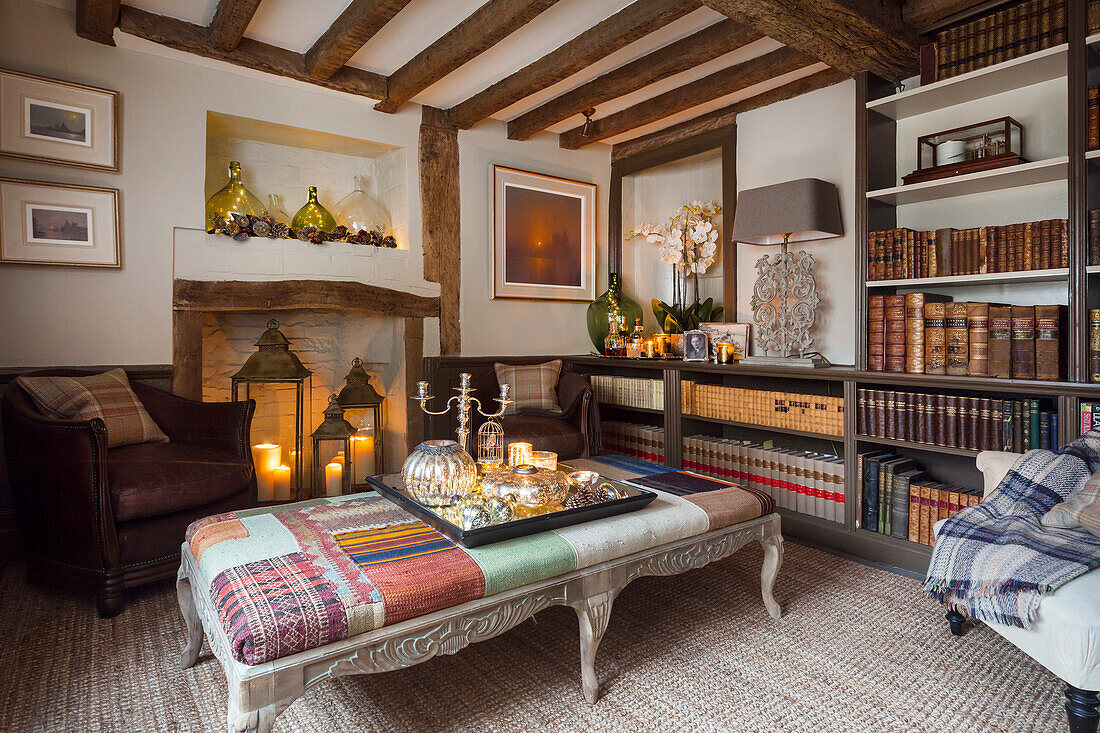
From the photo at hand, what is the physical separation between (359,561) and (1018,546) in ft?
Answer: 5.83

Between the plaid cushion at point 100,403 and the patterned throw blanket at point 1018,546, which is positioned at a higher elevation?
the plaid cushion at point 100,403

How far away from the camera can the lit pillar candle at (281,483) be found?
12.5ft

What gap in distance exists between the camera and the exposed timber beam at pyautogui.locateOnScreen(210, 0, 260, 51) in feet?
8.93

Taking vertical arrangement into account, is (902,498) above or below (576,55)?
below

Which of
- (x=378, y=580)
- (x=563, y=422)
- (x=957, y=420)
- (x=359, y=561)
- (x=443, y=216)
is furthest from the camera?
(x=443, y=216)

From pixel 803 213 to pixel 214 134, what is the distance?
3273mm

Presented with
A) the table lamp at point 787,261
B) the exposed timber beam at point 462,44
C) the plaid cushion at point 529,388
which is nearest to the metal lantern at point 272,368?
the plaid cushion at point 529,388

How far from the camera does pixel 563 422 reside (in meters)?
3.80

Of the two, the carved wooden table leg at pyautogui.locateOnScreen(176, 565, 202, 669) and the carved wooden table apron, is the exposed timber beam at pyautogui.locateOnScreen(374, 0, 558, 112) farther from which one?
the carved wooden table leg at pyautogui.locateOnScreen(176, 565, 202, 669)

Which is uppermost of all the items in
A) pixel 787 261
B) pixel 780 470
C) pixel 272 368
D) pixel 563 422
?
pixel 787 261

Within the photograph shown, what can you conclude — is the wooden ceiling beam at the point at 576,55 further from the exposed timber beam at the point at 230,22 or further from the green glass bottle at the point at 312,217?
the exposed timber beam at the point at 230,22

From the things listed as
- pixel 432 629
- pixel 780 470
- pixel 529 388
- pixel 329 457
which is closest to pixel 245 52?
pixel 329 457

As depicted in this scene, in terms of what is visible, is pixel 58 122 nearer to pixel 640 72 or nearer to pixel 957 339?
pixel 640 72

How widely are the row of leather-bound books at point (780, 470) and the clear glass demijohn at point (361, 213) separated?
233 cm
